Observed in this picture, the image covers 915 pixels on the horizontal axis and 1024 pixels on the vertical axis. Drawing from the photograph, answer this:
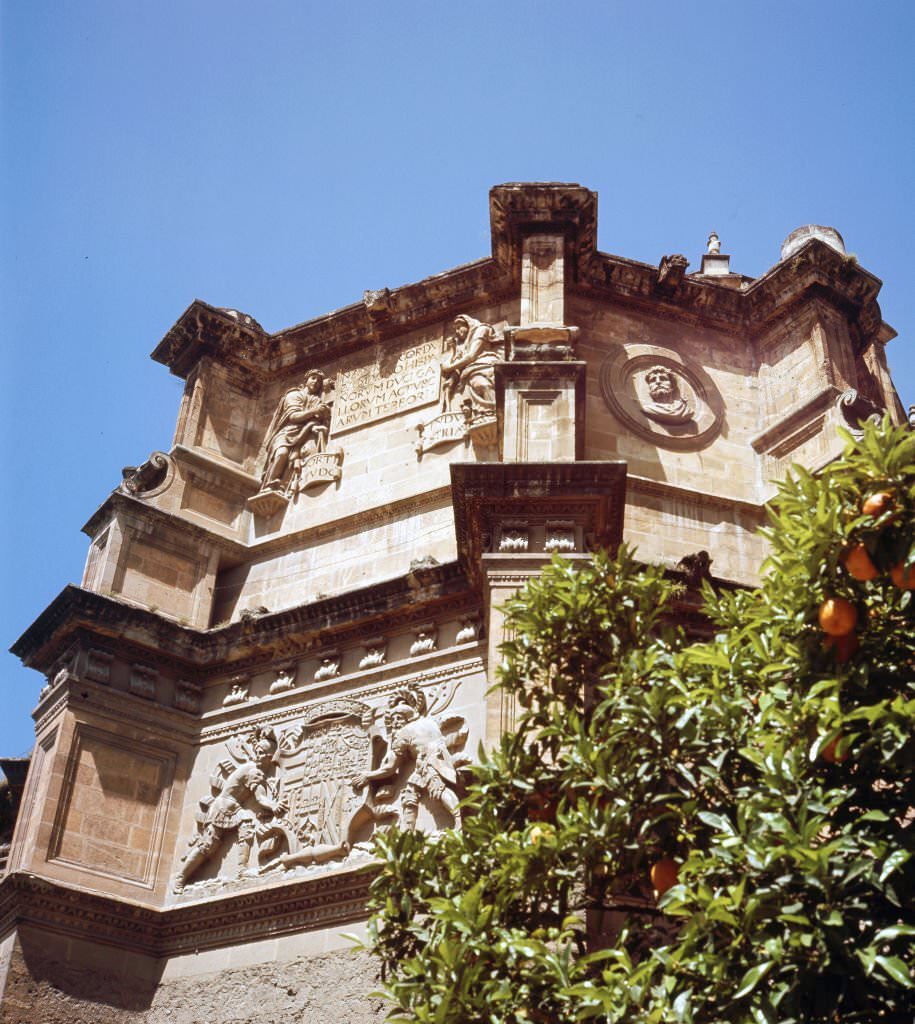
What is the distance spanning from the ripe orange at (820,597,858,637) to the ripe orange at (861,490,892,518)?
0.51 m

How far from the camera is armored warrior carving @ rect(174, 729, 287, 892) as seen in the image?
44.0 feet

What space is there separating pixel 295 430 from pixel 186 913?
617 cm

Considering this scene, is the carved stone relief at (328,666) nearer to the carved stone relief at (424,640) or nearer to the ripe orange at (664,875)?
the carved stone relief at (424,640)

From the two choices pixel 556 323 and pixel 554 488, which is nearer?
pixel 554 488

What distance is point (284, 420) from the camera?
55.4 ft

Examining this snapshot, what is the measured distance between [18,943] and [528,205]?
9747 millimetres

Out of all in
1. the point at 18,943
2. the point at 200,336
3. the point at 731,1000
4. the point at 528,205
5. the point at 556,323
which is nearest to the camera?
the point at 731,1000

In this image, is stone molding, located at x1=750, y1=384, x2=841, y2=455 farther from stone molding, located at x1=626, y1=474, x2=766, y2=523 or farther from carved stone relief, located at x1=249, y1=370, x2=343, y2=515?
carved stone relief, located at x1=249, y1=370, x2=343, y2=515

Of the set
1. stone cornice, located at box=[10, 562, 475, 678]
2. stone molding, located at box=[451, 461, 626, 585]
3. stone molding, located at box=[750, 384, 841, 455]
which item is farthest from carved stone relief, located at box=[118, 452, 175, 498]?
stone molding, located at box=[750, 384, 841, 455]

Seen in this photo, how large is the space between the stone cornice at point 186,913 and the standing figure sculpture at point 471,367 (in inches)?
221

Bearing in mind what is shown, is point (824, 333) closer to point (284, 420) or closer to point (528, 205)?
point (528, 205)

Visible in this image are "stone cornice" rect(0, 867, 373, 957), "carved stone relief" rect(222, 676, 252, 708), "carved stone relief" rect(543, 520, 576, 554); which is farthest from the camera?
"carved stone relief" rect(222, 676, 252, 708)

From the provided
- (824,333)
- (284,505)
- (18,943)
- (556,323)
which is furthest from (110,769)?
(824,333)

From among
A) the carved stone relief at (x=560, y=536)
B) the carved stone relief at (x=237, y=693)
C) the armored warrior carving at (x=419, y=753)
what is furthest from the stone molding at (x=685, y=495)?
the carved stone relief at (x=237, y=693)
